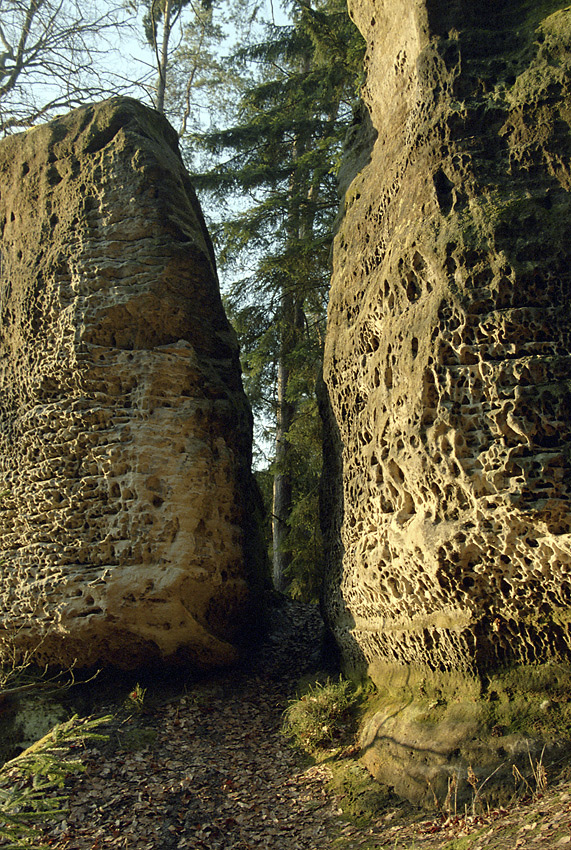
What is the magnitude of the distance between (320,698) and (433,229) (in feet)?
18.6

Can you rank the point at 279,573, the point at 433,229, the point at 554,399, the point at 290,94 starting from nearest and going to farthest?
Result: the point at 554,399
the point at 433,229
the point at 279,573
the point at 290,94

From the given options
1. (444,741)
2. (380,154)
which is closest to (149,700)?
(444,741)

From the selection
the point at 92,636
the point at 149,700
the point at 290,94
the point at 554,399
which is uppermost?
the point at 290,94

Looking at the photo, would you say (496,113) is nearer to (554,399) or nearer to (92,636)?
(554,399)

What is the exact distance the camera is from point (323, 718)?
7.52 m

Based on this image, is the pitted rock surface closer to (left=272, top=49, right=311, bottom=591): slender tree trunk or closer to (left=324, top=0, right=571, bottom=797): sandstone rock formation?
(left=324, top=0, right=571, bottom=797): sandstone rock formation

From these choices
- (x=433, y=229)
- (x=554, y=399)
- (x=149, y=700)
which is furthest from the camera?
(x=149, y=700)

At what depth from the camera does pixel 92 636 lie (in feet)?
27.9

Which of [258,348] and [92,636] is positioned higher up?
[258,348]

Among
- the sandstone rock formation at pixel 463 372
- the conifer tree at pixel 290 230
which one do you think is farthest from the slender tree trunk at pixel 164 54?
the sandstone rock formation at pixel 463 372

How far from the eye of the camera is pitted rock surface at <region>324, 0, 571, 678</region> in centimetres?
601

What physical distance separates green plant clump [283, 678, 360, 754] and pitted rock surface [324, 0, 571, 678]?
559 mm

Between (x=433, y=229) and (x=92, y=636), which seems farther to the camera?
(x=92, y=636)

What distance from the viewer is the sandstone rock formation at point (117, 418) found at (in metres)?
8.62
